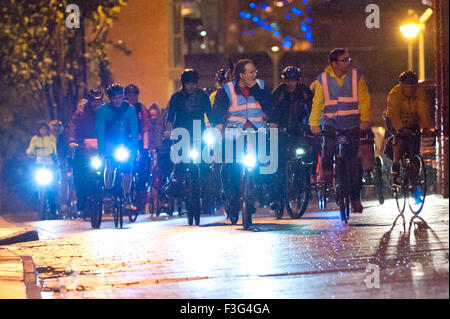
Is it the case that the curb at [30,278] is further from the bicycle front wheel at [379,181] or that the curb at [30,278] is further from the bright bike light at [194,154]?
the bicycle front wheel at [379,181]

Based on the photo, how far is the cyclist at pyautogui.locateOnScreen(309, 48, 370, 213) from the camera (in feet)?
43.9

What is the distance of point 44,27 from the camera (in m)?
28.1

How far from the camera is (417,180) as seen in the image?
13.6 meters

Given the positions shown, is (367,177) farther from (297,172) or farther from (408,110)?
(408,110)

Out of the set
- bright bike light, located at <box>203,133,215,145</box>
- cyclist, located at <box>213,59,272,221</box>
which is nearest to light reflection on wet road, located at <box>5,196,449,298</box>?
cyclist, located at <box>213,59,272,221</box>

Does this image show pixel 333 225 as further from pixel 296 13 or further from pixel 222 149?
pixel 296 13

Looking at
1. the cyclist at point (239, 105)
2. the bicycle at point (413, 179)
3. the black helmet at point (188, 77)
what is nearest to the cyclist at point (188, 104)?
the black helmet at point (188, 77)

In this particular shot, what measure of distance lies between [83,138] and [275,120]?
12.9ft

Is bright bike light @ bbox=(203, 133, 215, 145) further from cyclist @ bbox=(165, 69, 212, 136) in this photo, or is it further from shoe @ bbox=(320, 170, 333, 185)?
shoe @ bbox=(320, 170, 333, 185)

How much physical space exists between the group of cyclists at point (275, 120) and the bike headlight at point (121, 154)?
0.03 meters

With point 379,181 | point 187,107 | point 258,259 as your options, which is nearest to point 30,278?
point 258,259

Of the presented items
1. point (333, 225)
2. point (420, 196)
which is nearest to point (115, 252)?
point (333, 225)

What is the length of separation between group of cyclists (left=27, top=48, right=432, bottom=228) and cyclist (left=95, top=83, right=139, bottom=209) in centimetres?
1

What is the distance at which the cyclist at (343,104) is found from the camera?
43.9 feet
